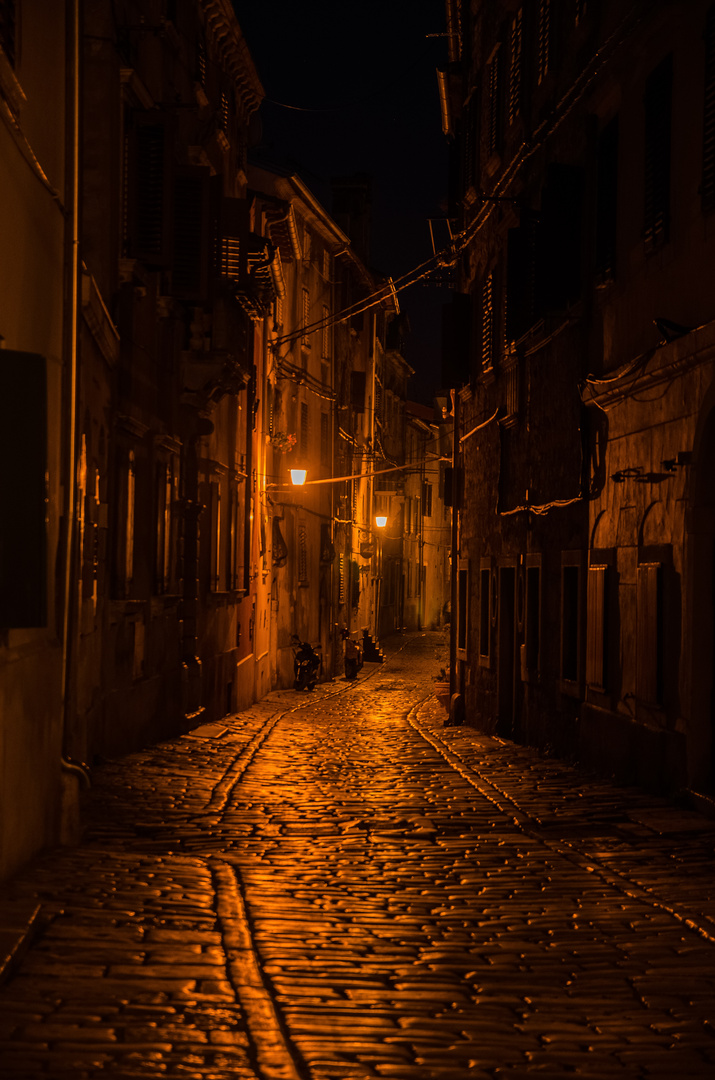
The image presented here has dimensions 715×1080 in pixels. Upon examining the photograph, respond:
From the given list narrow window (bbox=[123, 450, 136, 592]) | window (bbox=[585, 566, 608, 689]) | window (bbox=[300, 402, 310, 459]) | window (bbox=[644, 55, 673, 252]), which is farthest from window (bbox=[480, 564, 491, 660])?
window (bbox=[300, 402, 310, 459])

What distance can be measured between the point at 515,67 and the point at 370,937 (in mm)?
15400

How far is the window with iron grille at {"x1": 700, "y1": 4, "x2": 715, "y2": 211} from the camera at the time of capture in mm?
10812

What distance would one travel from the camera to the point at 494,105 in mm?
21031

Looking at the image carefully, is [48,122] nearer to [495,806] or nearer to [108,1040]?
[108,1040]

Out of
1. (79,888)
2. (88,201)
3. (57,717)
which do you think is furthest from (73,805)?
(88,201)

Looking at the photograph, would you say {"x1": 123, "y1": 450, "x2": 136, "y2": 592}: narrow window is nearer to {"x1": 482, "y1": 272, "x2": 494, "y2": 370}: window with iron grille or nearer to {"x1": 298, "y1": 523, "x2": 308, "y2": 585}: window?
{"x1": 482, "y1": 272, "x2": 494, "y2": 370}: window with iron grille

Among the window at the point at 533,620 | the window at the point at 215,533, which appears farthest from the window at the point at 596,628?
the window at the point at 215,533

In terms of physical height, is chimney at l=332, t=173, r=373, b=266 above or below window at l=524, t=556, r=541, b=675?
above

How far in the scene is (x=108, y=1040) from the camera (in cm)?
509

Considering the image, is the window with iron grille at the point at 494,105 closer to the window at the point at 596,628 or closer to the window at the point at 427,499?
the window at the point at 596,628

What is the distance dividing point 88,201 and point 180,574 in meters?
6.09

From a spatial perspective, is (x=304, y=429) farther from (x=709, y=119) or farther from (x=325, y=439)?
(x=709, y=119)

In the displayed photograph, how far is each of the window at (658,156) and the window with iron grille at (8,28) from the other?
21.0 ft

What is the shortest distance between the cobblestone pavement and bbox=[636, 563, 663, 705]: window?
99cm
